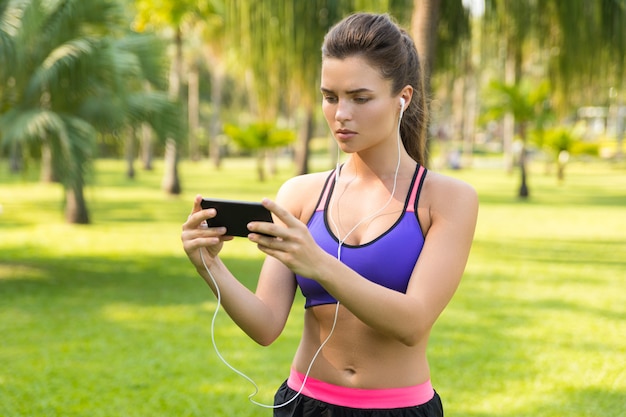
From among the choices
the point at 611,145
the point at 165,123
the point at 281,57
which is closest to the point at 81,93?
the point at 165,123

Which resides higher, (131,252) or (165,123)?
(165,123)

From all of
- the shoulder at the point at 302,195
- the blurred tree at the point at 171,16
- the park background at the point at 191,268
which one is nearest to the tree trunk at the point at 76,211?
the park background at the point at 191,268

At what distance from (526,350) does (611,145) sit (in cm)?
4163

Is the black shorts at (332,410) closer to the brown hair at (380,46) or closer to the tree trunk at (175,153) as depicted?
the brown hair at (380,46)

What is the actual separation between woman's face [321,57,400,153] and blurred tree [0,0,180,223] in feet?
23.6

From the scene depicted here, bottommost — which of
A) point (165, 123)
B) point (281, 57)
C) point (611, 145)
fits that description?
point (611, 145)

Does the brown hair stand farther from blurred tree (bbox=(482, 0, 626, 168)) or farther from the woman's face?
blurred tree (bbox=(482, 0, 626, 168))

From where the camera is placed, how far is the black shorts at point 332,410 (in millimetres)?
2031

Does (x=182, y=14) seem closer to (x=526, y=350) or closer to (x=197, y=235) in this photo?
(x=526, y=350)

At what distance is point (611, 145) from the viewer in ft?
150

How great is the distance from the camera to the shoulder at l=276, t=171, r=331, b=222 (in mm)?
2184

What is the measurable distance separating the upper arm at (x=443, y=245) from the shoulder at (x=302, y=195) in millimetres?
298

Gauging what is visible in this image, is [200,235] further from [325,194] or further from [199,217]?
[325,194]

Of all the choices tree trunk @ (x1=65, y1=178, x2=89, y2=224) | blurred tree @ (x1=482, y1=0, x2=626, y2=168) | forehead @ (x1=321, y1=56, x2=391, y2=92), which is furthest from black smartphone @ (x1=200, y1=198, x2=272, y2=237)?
tree trunk @ (x1=65, y1=178, x2=89, y2=224)
